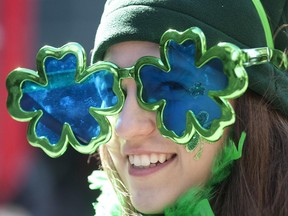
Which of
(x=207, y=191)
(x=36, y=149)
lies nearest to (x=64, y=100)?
(x=207, y=191)

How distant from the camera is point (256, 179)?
198 centimetres

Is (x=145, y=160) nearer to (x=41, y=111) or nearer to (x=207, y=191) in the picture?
(x=207, y=191)

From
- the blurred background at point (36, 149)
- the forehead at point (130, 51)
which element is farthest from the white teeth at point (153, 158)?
the blurred background at point (36, 149)

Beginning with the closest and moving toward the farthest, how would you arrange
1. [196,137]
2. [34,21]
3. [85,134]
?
[196,137], [85,134], [34,21]

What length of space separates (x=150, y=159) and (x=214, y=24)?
40 centimetres

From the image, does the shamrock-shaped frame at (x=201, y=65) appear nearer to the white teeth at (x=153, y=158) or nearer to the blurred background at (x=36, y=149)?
the white teeth at (x=153, y=158)

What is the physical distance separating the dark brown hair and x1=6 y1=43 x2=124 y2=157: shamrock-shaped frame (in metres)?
0.35

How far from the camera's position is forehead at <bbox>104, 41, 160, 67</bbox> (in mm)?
1967

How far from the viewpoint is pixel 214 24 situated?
1.93m

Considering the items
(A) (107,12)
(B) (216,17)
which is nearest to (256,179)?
(B) (216,17)

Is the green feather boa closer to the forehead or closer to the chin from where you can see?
the chin

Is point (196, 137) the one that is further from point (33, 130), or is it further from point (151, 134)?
point (33, 130)

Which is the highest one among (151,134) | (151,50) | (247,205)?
(151,50)

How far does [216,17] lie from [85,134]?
478 mm
